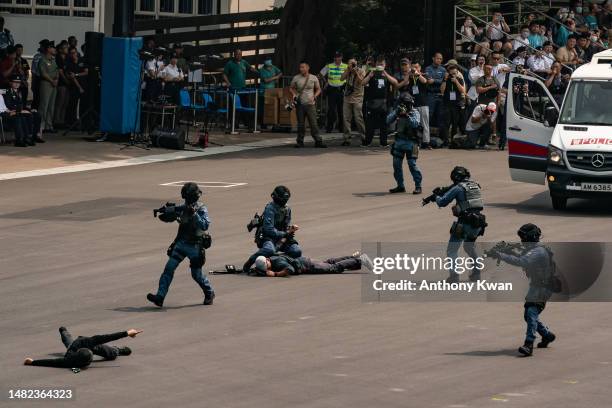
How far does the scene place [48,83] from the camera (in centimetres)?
3388

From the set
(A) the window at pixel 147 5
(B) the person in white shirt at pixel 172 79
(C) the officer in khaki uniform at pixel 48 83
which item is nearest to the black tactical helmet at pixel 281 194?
(B) the person in white shirt at pixel 172 79

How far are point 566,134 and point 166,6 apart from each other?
2264 centimetres

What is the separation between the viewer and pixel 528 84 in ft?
82.8

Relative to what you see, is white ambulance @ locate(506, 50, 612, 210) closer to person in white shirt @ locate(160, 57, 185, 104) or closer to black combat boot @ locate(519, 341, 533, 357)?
black combat boot @ locate(519, 341, 533, 357)

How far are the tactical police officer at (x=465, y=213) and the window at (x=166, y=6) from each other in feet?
92.2

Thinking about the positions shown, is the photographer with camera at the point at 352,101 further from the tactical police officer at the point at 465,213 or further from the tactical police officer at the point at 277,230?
the tactical police officer at the point at 465,213

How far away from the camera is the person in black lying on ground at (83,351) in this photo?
13.1 m

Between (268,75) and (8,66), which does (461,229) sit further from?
(268,75)

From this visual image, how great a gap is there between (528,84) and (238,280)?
8892 mm

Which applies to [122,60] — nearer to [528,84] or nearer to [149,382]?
[528,84]

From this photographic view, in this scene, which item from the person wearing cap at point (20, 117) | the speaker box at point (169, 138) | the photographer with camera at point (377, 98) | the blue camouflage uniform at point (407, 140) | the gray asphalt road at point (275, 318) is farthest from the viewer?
the photographer with camera at point (377, 98)

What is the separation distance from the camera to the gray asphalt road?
12352mm

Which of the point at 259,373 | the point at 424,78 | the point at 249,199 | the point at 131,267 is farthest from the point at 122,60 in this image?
the point at 259,373

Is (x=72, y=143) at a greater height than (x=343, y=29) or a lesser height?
lesser
